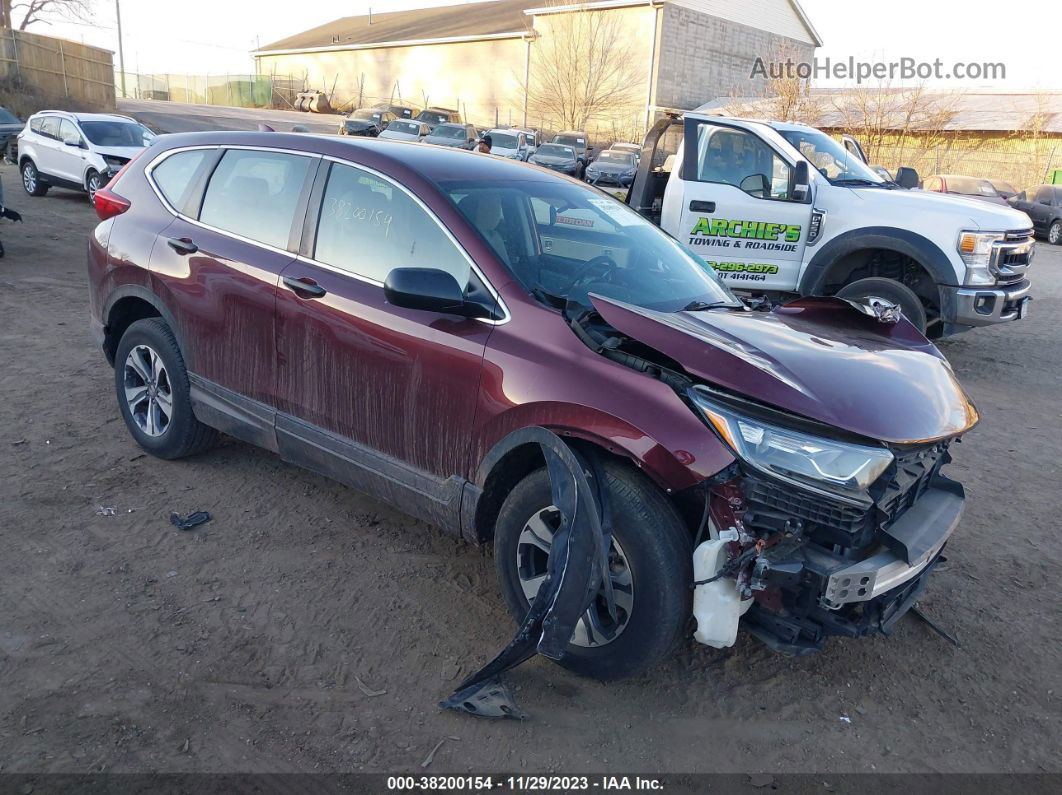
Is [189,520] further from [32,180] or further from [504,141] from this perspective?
[504,141]

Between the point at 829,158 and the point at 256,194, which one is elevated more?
the point at 829,158

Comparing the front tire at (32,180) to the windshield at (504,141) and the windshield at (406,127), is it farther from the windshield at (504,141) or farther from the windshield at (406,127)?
the windshield at (504,141)

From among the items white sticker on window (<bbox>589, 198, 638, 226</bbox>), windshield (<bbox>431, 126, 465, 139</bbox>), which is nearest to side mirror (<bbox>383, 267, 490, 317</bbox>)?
white sticker on window (<bbox>589, 198, 638, 226</bbox>)

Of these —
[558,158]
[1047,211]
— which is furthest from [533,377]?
[558,158]

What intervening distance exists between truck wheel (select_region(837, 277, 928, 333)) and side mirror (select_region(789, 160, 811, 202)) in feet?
3.15

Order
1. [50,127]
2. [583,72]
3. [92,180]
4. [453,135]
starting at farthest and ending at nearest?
[583,72], [453,135], [50,127], [92,180]

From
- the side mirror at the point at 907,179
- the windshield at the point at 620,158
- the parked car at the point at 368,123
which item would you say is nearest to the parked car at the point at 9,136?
the parked car at the point at 368,123

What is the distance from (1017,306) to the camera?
7.58m

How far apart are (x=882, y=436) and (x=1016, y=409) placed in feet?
16.5

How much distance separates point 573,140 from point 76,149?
20.1 meters

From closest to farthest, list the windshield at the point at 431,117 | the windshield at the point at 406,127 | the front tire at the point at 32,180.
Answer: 1. the front tire at the point at 32,180
2. the windshield at the point at 406,127
3. the windshield at the point at 431,117

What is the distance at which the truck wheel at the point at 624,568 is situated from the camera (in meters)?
2.77

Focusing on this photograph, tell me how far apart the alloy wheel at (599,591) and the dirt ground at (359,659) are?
25cm

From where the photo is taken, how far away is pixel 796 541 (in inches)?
108
